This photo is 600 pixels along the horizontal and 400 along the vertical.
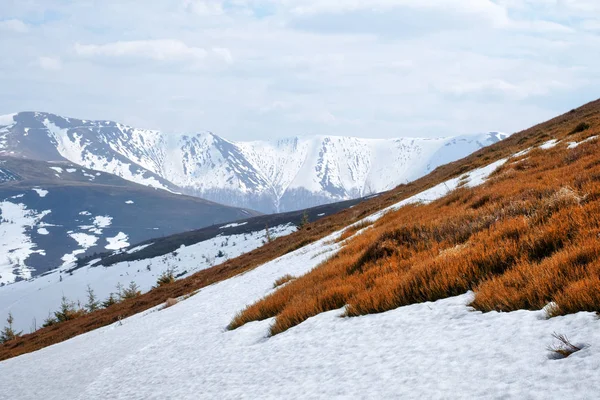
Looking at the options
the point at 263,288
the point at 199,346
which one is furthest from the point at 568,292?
the point at 263,288

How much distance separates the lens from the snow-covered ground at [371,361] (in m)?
3.30

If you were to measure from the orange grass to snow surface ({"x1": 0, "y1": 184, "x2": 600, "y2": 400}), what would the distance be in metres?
0.33

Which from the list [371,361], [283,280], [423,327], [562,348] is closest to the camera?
[562,348]

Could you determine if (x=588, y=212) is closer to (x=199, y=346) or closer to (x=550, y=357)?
(x=550, y=357)

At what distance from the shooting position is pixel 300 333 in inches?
262

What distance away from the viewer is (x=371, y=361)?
464 centimetres

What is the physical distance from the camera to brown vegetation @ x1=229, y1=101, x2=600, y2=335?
450cm

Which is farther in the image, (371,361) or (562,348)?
(371,361)

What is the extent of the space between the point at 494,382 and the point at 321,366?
220cm

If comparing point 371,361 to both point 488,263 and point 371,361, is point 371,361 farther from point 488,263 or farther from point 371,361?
point 488,263

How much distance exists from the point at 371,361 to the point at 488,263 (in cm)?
233

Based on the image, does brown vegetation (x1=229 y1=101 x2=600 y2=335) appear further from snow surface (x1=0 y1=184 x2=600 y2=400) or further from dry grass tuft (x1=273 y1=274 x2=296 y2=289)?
dry grass tuft (x1=273 y1=274 x2=296 y2=289)

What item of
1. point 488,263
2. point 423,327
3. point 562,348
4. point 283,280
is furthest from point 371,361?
point 283,280

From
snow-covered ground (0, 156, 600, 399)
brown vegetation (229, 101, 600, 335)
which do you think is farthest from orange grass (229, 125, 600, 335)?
snow-covered ground (0, 156, 600, 399)
